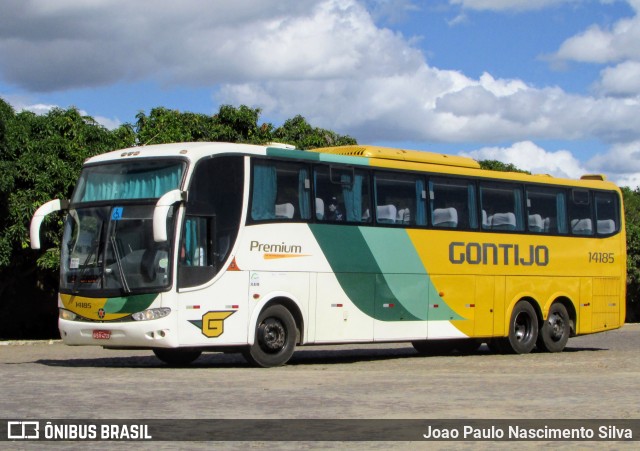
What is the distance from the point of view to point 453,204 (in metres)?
22.8

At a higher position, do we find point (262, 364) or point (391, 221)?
point (391, 221)

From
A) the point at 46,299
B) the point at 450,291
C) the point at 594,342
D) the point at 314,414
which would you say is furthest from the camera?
the point at 46,299

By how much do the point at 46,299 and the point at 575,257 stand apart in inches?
787

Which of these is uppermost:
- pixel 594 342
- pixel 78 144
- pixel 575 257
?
pixel 78 144

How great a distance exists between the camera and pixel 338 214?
66.4ft

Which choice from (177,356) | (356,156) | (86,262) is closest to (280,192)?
(356,156)

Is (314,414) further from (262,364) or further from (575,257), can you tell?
(575,257)

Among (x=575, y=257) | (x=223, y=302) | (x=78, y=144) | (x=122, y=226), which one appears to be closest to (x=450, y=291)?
(x=575, y=257)

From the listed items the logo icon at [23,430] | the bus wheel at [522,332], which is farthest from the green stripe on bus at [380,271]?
the logo icon at [23,430]

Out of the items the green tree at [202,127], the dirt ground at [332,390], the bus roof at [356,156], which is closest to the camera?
the dirt ground at [332,390]

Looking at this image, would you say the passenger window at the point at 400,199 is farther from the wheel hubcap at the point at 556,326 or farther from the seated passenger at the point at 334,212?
the wheel hubcap at the point at 556,326

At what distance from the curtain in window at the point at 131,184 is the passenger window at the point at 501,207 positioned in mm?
7550

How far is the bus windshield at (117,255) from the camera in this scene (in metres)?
17.7

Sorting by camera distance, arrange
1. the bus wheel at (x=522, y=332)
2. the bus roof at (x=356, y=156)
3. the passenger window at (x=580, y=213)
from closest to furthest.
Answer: the bus roof at (x=356, y=156) < the bus wheel at (x=522, y=332) < the passenger window at (x=580, y=213)
